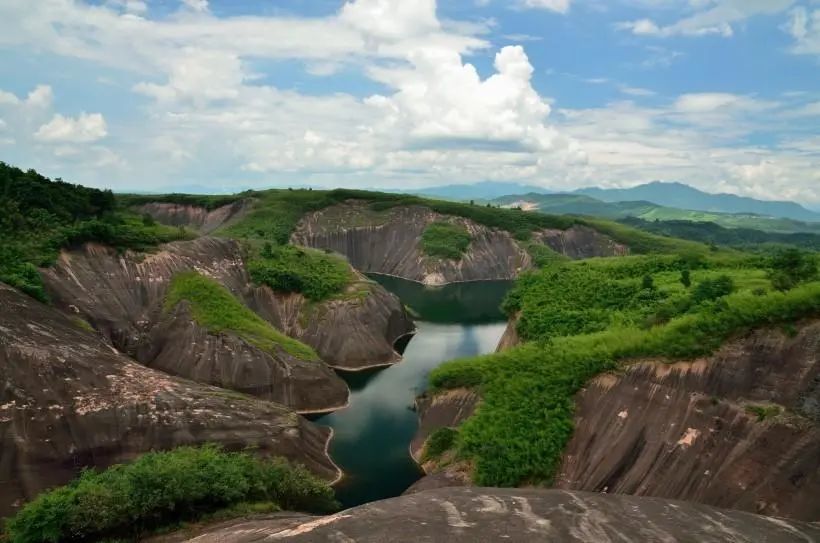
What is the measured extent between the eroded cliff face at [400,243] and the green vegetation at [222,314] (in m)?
63.0

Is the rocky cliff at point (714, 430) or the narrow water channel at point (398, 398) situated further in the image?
the narrow water channel at point (398, 398)

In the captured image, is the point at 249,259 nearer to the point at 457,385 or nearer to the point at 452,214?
the point at 457,385

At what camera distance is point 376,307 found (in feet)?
215

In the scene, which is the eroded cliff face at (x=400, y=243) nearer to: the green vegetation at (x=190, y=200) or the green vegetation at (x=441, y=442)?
the green vegetation at (x=190, y=200)

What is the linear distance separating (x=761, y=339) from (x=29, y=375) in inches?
1445

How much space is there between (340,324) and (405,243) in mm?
62903

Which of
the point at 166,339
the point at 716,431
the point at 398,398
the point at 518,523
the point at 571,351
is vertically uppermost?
the point at 571,351

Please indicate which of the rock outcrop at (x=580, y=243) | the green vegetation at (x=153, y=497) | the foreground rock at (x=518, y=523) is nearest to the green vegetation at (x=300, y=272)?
the green vegetation at (x=153, y=497)

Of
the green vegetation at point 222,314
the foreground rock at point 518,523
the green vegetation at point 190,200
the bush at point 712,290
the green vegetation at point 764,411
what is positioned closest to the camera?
the foreground rock at point 518,523

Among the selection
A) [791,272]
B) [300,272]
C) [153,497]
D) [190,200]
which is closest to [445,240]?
[300,272]

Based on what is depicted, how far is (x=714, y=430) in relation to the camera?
2677 centimetres

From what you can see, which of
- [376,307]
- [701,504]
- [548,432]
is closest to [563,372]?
[548,432]

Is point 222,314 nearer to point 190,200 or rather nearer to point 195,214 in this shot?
point 195,214

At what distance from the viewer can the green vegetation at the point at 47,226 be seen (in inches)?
1686
